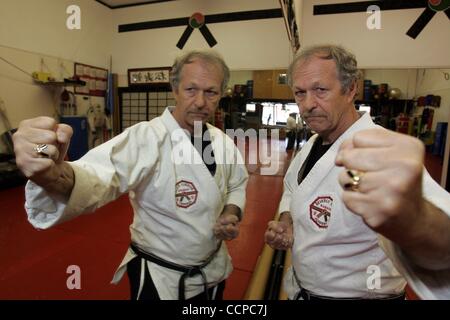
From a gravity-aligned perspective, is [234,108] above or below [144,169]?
above

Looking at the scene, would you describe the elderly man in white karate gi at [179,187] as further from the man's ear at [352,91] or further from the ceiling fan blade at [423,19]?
the ceiling fan blade at [423,19]

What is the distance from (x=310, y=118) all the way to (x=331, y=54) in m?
0.27

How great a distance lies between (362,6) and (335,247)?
357 centimetres

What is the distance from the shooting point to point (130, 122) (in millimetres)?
2199

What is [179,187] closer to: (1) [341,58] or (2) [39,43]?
(1) [341,58]

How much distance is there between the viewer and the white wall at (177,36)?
1796 millimetres

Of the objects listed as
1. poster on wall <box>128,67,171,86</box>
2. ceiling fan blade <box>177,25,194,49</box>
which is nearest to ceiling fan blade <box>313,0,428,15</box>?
ceiling fan blade <box>177,25,194,49</box>

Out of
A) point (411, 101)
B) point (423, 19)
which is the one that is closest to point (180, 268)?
point (423, 19)

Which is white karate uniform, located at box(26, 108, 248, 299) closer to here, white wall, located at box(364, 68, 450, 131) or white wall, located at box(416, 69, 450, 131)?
white wall, located at box(364, 68, 450, 131)

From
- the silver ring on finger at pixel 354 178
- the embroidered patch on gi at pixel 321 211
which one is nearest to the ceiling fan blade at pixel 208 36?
the embroidered patch on gi at pixel 321 211

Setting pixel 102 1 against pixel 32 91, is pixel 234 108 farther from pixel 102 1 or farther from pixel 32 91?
pixel 32 91

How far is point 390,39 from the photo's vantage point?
3.52 meters

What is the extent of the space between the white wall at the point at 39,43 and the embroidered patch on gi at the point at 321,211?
6.08 feet
